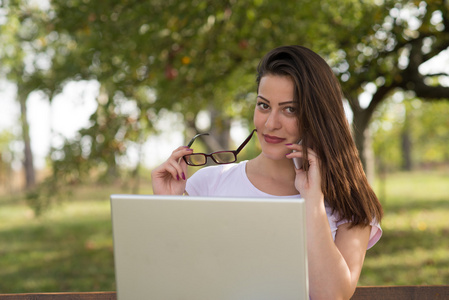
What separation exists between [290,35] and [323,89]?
3.70m

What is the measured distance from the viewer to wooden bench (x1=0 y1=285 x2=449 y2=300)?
1.82 metres

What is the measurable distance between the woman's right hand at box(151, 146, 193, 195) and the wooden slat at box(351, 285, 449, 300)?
2.67 ft

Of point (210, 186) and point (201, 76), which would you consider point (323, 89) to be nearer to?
point (210, 186)

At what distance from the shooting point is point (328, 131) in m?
1.83

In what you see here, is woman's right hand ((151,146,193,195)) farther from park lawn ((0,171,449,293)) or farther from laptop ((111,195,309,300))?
park lawn ((0,171,449,293))

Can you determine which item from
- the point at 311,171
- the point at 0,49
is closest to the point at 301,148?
the point at 311,171

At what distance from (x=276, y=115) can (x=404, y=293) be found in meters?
0.83

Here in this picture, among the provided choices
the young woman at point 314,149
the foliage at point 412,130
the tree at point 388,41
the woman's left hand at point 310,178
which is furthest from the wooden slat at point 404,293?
the foliage at point 412,130

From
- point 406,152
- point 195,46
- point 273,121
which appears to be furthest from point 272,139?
point 406,152

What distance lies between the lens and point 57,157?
5.01 m

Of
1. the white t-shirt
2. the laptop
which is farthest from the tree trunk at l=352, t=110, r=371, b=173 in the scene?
the laptop

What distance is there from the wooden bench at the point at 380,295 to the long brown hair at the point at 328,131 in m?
0.27

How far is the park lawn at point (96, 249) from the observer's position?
18.9ft

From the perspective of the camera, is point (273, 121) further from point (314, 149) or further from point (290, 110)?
point (314, 149)
